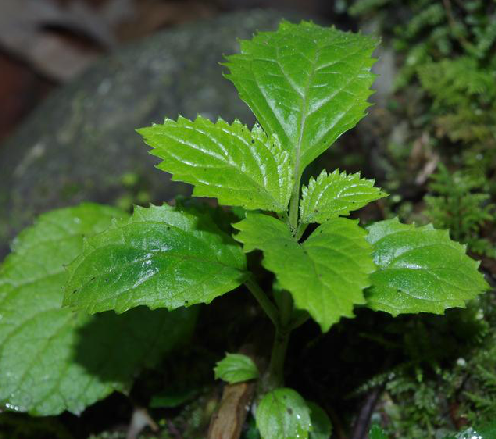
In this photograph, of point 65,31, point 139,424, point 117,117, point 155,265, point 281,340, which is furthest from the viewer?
point 65,31

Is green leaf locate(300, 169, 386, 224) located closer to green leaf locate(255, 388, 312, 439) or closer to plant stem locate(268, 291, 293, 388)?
plant stem locate(268, 291, 293, 388)

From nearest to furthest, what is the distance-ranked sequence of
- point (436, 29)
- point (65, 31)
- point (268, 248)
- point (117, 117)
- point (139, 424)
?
point (268, 248) → point (139, 424) → point (436, 29) → point (117, 117) → point (65, 31)

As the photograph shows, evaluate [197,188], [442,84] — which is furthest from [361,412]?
[442,84]

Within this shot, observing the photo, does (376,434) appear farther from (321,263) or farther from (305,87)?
(305,87)

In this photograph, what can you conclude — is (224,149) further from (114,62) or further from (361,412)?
(114,62)

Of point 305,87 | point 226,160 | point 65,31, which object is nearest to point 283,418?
point 226,160

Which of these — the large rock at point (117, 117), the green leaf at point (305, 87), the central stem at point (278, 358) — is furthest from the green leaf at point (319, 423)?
the large rock at point (117, 117)

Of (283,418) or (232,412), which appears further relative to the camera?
(232,412)
